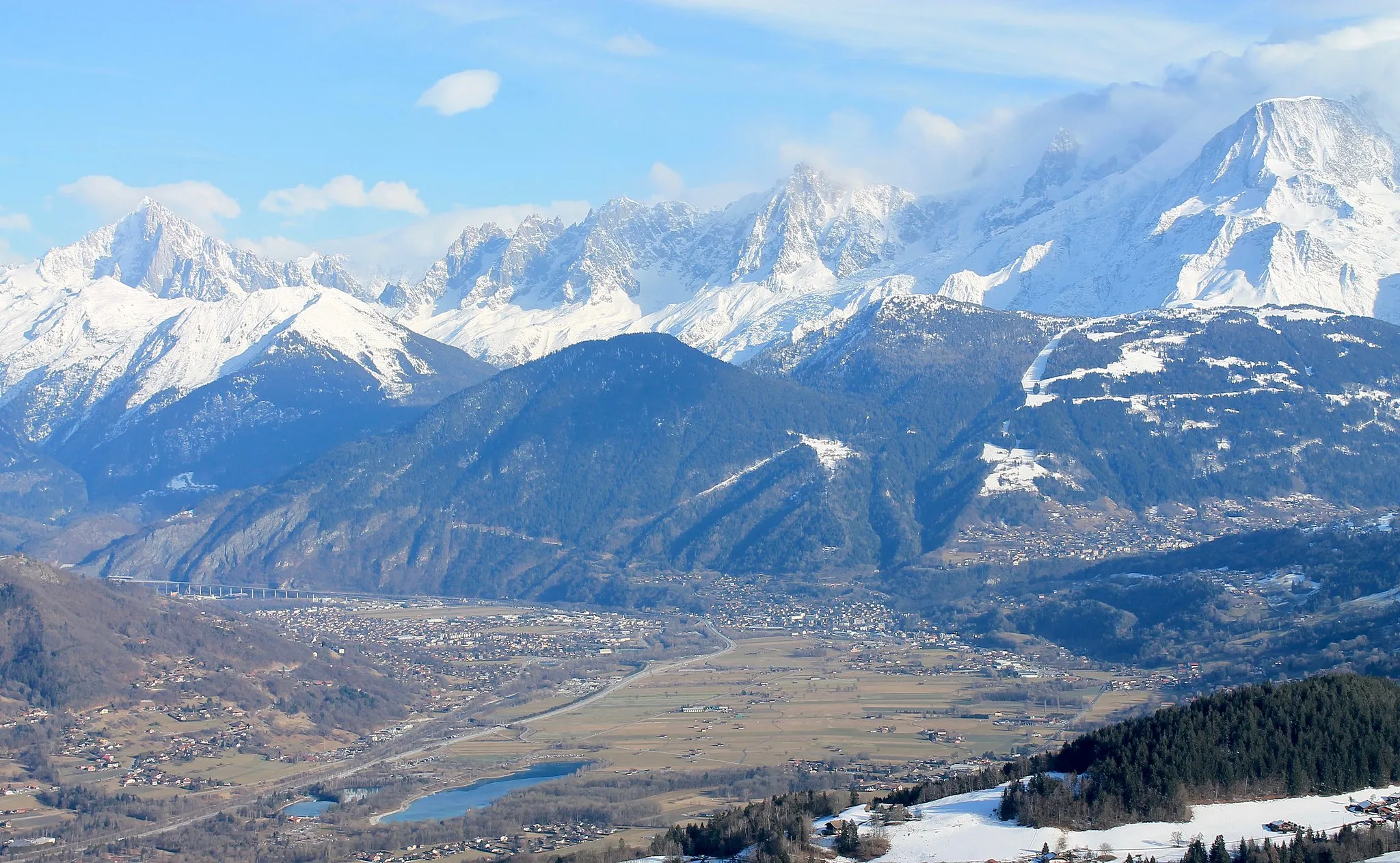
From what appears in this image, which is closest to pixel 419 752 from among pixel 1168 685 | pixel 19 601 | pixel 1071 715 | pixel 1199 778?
pixel 19 601

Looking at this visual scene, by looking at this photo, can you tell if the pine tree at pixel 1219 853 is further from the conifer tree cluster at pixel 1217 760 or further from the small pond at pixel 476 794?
the small pond at pixel 476 794

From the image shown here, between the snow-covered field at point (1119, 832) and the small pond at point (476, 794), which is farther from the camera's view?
the small pond at point (476, 794)

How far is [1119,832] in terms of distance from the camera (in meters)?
92.2

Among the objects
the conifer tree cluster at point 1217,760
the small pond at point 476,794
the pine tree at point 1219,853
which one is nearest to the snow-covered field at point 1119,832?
the conifer tree cluster at point 1217,760

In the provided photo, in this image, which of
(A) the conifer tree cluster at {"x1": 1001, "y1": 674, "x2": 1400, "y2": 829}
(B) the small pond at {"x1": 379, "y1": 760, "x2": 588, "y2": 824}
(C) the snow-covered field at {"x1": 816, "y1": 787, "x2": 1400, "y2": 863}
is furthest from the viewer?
(B) the small pond at {"x1": 379, "y1": 760, "x2": 588, "y2": 824}

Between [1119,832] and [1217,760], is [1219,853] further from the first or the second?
[1217,760]

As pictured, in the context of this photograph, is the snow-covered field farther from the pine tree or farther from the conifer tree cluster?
the pine tree

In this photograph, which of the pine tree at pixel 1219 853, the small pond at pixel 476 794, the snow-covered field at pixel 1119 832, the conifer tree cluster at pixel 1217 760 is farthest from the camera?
the small pond at pixel 476 794

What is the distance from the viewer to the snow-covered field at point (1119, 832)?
89.9m

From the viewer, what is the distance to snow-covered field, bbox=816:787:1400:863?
89.9m

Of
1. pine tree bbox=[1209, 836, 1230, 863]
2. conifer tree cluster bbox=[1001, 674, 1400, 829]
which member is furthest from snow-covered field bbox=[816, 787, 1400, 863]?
pine tree bbox=[1209, 836, 1230, 863]

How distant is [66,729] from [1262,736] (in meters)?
97.6

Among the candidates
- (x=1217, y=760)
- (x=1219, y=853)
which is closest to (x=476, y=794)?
(x=1217, y=760)

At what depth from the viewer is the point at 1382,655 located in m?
154
